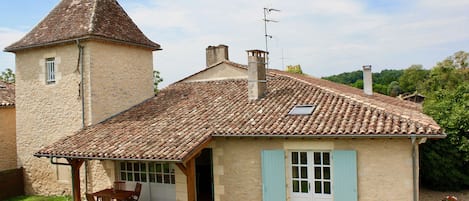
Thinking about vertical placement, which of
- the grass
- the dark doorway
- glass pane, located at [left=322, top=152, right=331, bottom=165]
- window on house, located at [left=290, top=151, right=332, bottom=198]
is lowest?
the grass

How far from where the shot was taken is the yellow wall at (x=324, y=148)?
917cm

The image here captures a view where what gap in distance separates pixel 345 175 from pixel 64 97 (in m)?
10.3

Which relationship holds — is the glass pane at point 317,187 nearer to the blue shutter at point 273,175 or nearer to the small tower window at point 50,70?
the blue shutter at point 273,175

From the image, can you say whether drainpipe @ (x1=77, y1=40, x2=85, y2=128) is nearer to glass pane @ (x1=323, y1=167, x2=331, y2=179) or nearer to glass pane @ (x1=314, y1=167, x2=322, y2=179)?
glass pane @ (x1=314, y1=167, x2=322, y2=179)

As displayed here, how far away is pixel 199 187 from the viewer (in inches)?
564

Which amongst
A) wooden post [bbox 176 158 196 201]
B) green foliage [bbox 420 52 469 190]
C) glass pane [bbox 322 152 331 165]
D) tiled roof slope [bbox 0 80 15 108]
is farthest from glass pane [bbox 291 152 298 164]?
tiled roof slope [bbox 0 80 15 108]

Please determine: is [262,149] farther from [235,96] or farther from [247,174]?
[235,96]

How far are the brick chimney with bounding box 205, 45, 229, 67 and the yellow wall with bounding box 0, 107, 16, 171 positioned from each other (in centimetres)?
907

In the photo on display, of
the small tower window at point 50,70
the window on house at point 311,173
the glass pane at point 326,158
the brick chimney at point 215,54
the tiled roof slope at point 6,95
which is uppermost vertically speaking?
the brick chimney at point 215,54

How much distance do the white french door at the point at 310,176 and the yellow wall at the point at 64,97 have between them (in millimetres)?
6639

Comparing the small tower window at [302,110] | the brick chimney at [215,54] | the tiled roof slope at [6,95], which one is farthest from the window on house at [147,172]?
the brick chimney at [215,54]

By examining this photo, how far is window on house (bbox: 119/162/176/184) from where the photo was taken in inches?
469

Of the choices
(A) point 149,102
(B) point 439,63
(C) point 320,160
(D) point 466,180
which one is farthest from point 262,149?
(B) point 439,63

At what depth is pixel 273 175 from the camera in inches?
407
